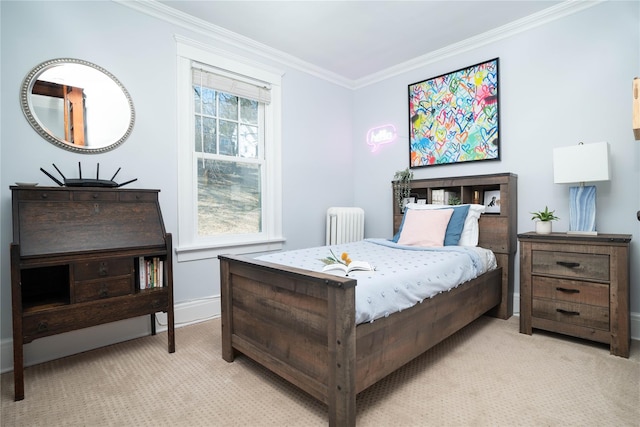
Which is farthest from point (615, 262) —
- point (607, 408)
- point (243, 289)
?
point (243, 289)

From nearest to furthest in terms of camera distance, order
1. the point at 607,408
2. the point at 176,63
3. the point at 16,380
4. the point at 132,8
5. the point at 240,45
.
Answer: the point at 607,408 < the point at 16,380 < the point at 132,8 < the point at 176,63 < the point at 240,45

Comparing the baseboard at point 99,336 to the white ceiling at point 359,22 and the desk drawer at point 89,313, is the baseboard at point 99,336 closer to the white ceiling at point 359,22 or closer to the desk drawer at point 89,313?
the desk drawer at point 89,313

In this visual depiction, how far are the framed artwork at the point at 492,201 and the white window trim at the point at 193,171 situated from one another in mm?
2020

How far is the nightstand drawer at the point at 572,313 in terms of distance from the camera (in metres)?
2.16

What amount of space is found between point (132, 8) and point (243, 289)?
2.29 m

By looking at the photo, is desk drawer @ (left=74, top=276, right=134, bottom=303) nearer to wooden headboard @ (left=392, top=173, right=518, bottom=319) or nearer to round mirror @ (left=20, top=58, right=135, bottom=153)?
round mirror @ (left=20, top=58, right=135, bottom=153)

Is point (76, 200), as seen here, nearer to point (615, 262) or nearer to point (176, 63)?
point (176, 63)

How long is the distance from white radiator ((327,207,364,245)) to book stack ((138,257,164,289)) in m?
1.94

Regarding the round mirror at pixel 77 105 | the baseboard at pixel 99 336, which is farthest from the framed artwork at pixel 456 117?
the round mirror at pixel 77 105

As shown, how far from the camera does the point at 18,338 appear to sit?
5.44 feet

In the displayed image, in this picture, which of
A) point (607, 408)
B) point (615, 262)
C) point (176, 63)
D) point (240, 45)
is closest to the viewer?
point (607, 408)

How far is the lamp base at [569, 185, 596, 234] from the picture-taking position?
240 centimetres

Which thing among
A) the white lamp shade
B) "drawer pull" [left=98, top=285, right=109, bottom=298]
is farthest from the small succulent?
"drawer pull" [left=98, top=285, right=109, bottom=298]

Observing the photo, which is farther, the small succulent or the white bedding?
the small succulent
